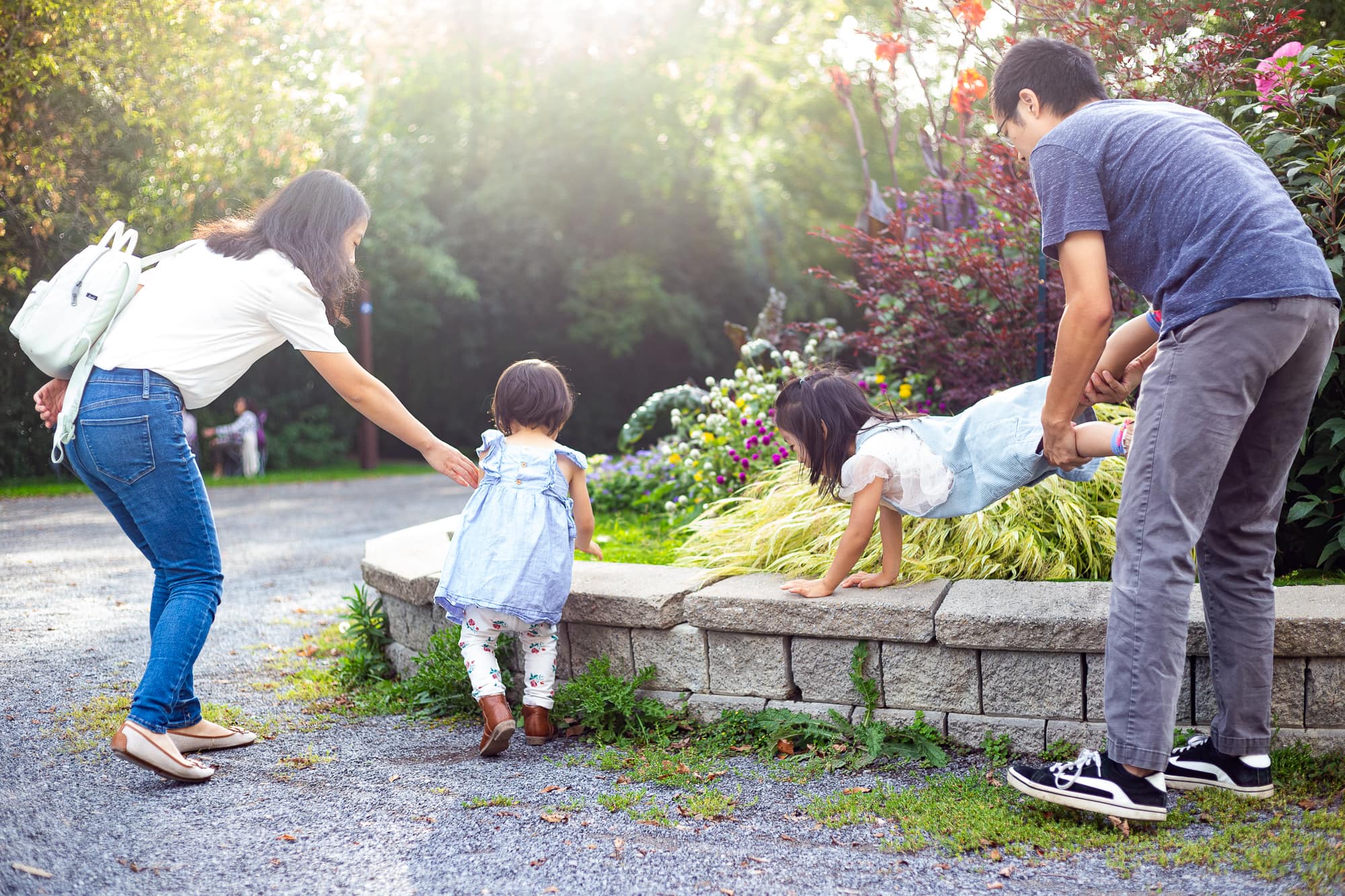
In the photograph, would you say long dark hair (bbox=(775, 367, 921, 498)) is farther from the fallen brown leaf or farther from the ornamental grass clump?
the fallen brown leaf

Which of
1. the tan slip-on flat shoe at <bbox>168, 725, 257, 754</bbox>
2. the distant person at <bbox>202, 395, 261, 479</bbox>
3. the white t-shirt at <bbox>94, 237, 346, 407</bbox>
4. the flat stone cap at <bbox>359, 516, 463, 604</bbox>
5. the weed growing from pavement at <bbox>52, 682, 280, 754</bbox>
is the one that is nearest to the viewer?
the white t-shirt at <bbox>94, 237, 346, 407</bbox>

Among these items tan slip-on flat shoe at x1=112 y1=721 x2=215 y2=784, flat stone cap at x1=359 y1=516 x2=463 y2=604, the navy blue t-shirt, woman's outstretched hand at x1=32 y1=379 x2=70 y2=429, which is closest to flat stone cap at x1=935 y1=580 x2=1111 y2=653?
the navy blue t-shirt

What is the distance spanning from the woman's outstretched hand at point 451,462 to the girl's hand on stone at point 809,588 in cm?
98

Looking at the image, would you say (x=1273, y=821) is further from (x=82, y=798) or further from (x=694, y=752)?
(x=82, y=798)

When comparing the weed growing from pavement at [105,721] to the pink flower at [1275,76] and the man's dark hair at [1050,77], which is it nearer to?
the man's dark hair at [1050,77]

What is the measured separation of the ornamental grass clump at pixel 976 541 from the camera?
3293mm

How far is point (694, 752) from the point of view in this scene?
2.88 meters

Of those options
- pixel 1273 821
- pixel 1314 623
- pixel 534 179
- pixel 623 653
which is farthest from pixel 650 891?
pixel 534 179

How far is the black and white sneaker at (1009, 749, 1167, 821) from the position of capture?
2.17m

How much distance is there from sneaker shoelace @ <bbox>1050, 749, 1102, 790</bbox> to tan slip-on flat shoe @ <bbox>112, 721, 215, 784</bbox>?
2145mm

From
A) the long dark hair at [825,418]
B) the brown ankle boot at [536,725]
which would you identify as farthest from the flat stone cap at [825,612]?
the brown ankle boot at [536,725]

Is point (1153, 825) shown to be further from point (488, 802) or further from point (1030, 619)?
point (488, 802)

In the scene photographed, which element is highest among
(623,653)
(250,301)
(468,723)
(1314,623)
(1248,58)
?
(1248,58)

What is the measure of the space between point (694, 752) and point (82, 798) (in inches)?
62.4
